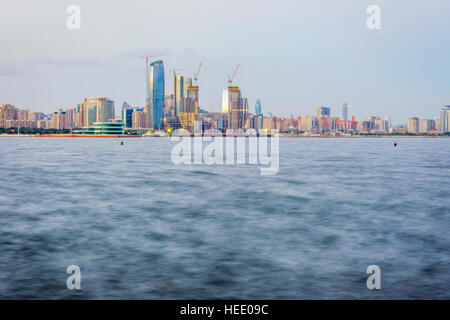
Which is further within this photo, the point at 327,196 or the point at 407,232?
the point at 327,196

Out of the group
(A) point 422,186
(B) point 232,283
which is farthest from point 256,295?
(A) point 422,186

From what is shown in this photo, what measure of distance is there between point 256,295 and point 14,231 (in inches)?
523

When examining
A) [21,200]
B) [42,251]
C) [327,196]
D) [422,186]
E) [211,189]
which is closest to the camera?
[42,251]

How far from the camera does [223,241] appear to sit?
18766 millimetres

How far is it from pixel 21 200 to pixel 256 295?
23232mm

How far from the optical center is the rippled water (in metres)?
12.6

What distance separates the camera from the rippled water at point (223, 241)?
1260 cm

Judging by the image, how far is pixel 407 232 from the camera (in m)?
20.8

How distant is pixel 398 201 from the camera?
31.1 m

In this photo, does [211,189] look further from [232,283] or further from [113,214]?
[232,283]
